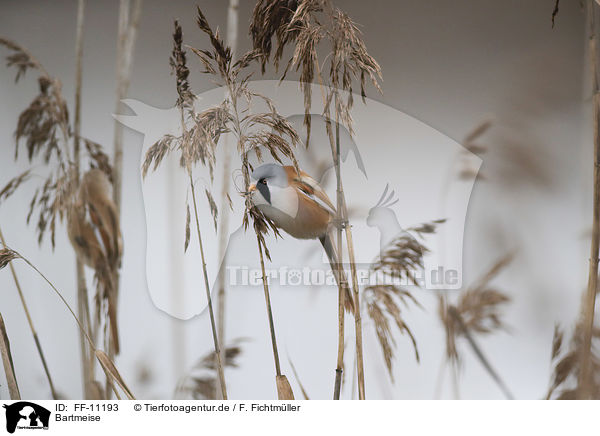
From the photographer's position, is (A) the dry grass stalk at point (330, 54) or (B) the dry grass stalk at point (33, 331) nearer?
(A) the dry grass stalk at point (330, 54)

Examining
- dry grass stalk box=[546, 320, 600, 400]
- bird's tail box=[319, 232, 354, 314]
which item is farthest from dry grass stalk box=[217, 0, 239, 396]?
dry grass stalk box=[546, 320, 600, 400]

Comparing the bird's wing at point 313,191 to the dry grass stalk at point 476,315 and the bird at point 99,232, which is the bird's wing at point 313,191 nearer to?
the dry grass stalk at point 476,315

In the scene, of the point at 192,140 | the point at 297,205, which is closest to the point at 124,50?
the point at 192,140

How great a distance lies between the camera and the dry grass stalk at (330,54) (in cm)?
154

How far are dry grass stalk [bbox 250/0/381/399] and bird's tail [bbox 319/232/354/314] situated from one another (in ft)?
0.07

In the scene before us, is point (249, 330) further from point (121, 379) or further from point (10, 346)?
point (10, 346)

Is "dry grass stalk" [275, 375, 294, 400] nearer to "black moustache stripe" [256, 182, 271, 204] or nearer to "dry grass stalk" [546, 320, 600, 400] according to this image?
"black moustache stripe" [256, 182, 271, 204]

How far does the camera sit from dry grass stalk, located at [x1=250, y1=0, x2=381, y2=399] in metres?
1.54

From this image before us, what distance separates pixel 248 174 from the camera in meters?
1.60

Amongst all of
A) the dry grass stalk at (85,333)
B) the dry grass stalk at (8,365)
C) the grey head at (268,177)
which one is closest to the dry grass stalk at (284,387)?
the dry grass stalk at (85,333)

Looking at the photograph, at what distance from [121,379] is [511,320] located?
4.41 feet

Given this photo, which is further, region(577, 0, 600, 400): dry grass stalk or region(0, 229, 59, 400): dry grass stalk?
region(0, 229, 59, 400): dry grass stalk

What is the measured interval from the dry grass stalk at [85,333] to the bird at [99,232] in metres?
0.05

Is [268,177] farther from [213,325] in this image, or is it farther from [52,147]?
[52,147]
